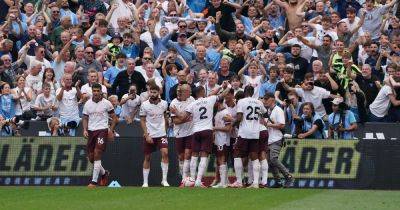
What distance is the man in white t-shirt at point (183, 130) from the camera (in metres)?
27.2

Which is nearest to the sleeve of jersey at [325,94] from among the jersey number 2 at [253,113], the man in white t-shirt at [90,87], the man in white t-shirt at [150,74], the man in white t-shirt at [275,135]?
the man in white t-shirt at [275,135]

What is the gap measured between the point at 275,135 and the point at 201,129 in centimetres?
173

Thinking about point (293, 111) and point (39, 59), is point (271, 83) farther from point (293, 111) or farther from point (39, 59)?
point (39, 59)

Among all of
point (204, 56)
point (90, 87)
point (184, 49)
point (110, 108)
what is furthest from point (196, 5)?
point (110, 108)

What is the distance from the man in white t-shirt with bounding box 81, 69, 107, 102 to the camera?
28.9m

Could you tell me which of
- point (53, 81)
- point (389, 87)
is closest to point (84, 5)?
point (53, 81)

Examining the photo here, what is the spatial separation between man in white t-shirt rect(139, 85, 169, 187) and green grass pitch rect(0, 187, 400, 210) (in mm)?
1614

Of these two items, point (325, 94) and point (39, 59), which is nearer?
point (325, 94)

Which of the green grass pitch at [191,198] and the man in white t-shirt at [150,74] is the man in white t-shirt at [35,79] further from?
the green grass pitch at [191,198]

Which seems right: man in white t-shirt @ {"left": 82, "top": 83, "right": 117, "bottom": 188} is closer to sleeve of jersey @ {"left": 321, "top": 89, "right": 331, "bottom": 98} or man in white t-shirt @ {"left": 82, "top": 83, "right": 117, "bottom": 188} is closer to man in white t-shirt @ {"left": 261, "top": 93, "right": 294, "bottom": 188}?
man in white t-shirt @ {"left": 261, "top": 93, "right": 294, "bottom": 188}

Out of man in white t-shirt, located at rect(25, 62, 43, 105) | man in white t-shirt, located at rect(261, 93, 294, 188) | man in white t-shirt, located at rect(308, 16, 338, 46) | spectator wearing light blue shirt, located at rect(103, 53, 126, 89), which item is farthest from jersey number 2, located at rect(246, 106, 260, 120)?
man in white t-shirt, located at rect(308, 16, 338, 46)

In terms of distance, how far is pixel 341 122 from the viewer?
28.5 meters

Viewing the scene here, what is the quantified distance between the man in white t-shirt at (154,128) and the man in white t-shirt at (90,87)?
1.40 metres

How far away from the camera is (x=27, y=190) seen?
2584 cm
